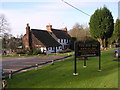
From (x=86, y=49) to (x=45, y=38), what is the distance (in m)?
37.8

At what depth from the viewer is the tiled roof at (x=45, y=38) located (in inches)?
1962

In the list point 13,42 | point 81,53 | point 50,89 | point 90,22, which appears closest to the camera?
point 50,89

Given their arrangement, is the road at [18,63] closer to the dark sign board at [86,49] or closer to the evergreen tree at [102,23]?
the dark sign board at [86,49]

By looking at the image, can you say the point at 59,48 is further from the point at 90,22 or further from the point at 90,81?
the point at 90,81

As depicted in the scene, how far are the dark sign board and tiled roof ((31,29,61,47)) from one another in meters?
33.5

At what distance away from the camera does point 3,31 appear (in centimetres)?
5256

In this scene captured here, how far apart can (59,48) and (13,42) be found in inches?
623

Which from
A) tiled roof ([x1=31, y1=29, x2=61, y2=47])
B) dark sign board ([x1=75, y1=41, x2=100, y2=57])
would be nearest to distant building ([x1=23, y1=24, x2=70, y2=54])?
tiled roof ([x1=31, y1=29, x2=61, y2=47])

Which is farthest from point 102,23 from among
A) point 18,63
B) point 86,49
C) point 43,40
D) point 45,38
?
point 86,49

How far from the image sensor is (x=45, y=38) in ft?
172

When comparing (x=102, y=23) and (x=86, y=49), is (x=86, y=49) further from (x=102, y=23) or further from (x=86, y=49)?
(x=102, y=23)

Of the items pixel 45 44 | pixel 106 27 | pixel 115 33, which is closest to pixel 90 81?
pixel 106 27

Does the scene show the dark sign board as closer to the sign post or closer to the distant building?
the sign post

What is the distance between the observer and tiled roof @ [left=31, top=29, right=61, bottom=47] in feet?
164
